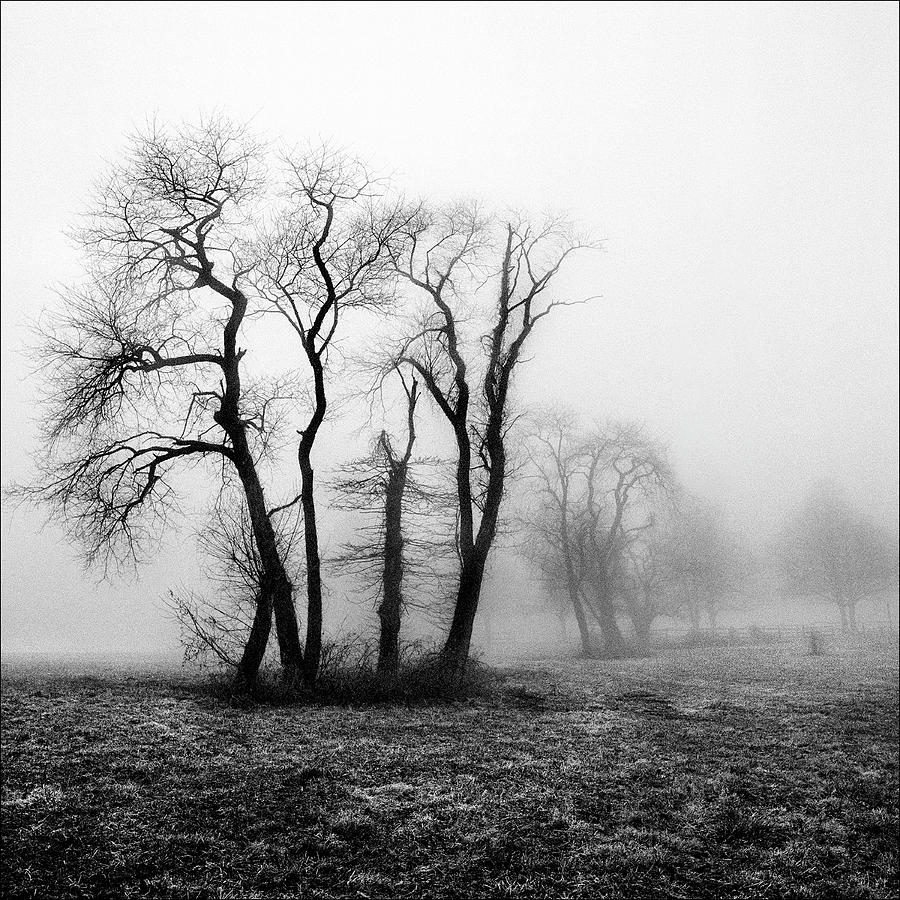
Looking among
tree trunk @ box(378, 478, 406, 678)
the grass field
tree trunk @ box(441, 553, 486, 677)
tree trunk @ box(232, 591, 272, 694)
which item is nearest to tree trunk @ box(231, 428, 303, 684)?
tree trunk @ box(232, 591, 272, 694)

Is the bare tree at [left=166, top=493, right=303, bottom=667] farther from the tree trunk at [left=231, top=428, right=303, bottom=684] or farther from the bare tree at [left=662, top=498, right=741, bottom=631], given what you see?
the bare tree at [left=662, top=498, right=741, bottom=631]

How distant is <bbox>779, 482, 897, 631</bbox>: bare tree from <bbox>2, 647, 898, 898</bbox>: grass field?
38.6m

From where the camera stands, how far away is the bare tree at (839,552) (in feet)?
146

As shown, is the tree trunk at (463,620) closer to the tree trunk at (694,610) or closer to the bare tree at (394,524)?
the bare tree at (394,524)

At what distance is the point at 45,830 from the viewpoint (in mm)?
5477

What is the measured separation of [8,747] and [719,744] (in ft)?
31.3

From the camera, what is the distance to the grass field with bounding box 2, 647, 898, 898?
16.0 ft

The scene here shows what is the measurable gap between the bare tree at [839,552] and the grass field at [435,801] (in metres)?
38.6

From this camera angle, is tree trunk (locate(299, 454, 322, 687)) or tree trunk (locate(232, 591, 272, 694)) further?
tree trunk (locate(299, 454, 322, 687))

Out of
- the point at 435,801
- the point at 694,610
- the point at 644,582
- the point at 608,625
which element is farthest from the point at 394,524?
the point at 694,610

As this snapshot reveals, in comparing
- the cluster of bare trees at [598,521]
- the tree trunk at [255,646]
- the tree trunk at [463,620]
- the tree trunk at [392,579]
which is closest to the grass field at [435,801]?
the tree trunk at [255,646]

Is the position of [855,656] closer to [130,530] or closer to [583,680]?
[583,680]

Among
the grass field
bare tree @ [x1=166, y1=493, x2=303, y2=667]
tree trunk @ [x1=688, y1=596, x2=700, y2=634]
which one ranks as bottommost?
tree trunk @ [x1=688, y1=596, x2=700, y2=634]

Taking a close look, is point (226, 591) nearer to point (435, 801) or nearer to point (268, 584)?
point (268, 584)
